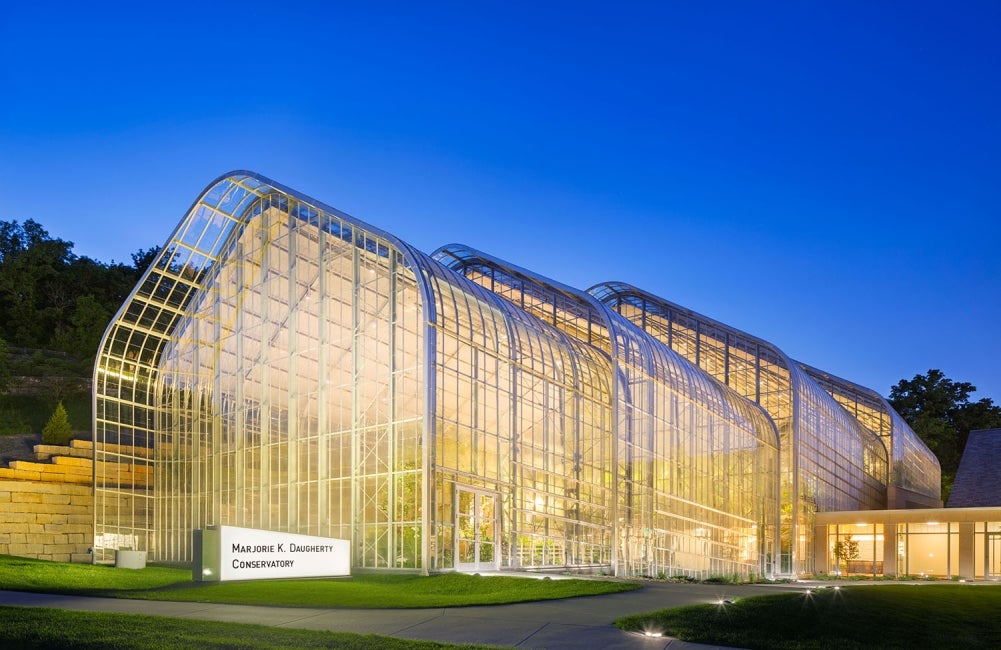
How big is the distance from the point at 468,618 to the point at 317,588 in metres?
5.81

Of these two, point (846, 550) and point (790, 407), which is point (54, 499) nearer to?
point (790, 407)

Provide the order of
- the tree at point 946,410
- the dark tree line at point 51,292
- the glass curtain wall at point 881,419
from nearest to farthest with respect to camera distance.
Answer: the glass curtain wall at point 881,419 < the dark tree line at point 51,292 < the tree at point 946,410

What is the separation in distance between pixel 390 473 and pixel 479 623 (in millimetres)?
10908

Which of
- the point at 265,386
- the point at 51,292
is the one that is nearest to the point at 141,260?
the point at 51,292

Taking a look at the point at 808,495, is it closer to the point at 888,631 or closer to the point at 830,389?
the point at 830,389

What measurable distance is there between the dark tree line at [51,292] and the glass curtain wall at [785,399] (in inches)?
1380

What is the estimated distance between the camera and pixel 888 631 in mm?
13984

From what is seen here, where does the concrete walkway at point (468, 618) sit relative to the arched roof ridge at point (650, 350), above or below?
below

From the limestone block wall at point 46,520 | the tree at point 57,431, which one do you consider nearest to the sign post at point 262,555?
the limestone block wall at point 46,520

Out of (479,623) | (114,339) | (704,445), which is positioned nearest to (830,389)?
(704,445)

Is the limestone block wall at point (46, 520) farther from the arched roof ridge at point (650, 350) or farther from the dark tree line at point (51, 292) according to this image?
the dark tree line at point (51, 292)

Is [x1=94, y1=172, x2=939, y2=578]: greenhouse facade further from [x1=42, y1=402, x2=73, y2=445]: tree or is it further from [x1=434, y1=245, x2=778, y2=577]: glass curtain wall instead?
[x1=42, y1=402, x2=73, y2=445]: tree

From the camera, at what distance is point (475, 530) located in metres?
25.4

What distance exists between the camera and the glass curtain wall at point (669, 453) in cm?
3112
